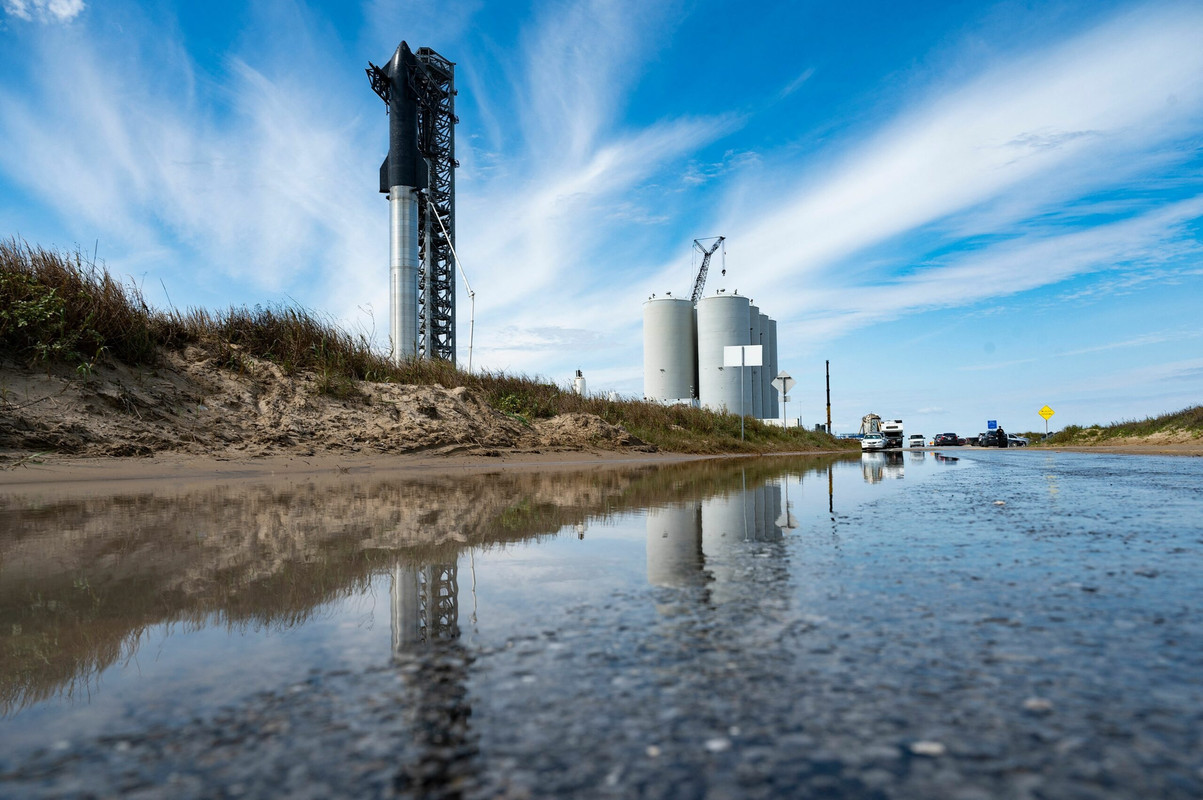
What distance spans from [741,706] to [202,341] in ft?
44.4

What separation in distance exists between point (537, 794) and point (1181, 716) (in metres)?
1.34

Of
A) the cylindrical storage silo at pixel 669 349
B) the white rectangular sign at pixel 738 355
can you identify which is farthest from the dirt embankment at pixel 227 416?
the cylindrical storage silo at pixel 669 349

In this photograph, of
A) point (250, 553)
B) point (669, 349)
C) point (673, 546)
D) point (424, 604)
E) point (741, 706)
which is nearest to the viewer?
point (741, 706)

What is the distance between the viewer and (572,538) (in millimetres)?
4230

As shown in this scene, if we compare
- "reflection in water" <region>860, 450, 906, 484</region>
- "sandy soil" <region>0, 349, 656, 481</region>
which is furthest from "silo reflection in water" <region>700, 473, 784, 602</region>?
"sandy soil" <region>0, 349, 656, 481</region>

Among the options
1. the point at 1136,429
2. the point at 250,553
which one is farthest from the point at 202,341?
the point at 1136,429

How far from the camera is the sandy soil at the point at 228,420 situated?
9336 mm

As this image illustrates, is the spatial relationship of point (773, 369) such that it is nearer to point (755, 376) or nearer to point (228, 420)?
point (755, 376)

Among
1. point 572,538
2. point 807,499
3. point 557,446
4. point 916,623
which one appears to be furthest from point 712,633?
point 557,446

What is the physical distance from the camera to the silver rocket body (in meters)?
33.7

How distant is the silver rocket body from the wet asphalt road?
3252 centimetres

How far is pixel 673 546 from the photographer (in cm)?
380

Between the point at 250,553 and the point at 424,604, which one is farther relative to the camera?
the point at 250,553

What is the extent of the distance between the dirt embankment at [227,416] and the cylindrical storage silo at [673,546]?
310 inches
